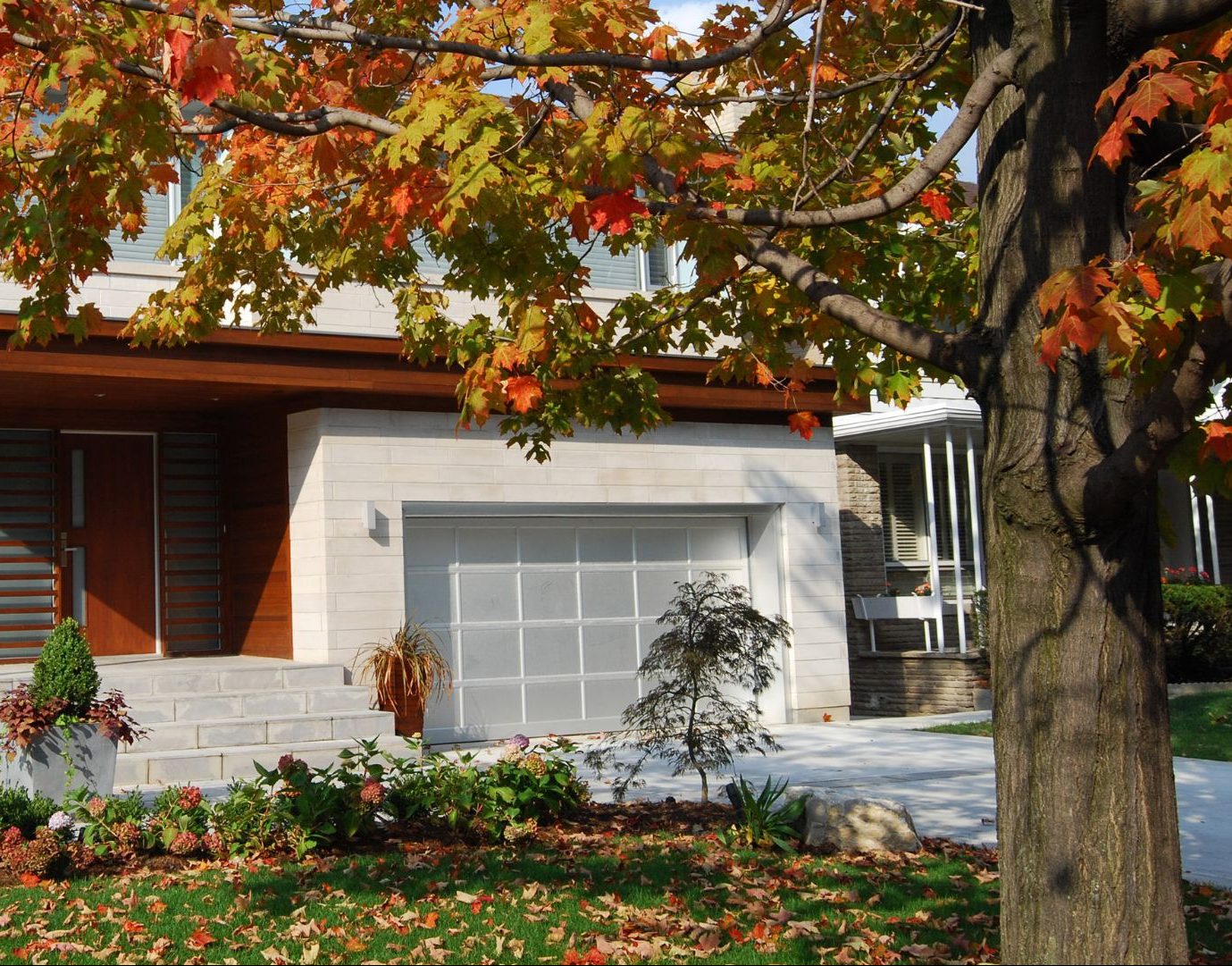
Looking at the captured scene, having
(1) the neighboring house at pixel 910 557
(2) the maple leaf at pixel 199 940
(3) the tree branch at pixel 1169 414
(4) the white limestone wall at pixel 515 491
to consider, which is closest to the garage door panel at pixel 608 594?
(4) the white limestone wall at pixel 515 491

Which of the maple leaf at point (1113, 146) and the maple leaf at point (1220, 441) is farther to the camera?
the maple leaf at point (1220, 441)

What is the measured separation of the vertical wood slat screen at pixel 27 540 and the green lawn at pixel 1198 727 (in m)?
9.85

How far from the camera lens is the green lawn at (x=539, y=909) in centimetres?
621

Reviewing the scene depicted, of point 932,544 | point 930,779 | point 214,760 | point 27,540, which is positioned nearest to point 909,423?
point 932,544

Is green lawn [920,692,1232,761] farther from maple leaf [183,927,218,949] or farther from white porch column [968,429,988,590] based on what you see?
maple leaf [183,927,218,949]

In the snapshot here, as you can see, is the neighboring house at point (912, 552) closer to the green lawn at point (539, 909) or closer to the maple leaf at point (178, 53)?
the green lawn at point (539, 909)

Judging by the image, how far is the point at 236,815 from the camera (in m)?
8.44

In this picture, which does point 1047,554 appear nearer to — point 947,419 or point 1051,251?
point 1051,251

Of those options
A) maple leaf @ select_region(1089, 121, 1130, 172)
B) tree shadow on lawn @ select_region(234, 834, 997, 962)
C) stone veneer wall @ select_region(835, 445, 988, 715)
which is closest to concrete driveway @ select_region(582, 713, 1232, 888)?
tree shadow on lawn @ select_region(234, 834, 997, 962)

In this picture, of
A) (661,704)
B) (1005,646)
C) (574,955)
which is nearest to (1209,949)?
(1005,646)

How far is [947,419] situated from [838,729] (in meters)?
5.17

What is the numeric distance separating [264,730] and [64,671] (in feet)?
14.0

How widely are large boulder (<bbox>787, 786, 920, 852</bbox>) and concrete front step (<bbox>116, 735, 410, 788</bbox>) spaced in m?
4.52

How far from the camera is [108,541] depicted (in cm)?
1581
